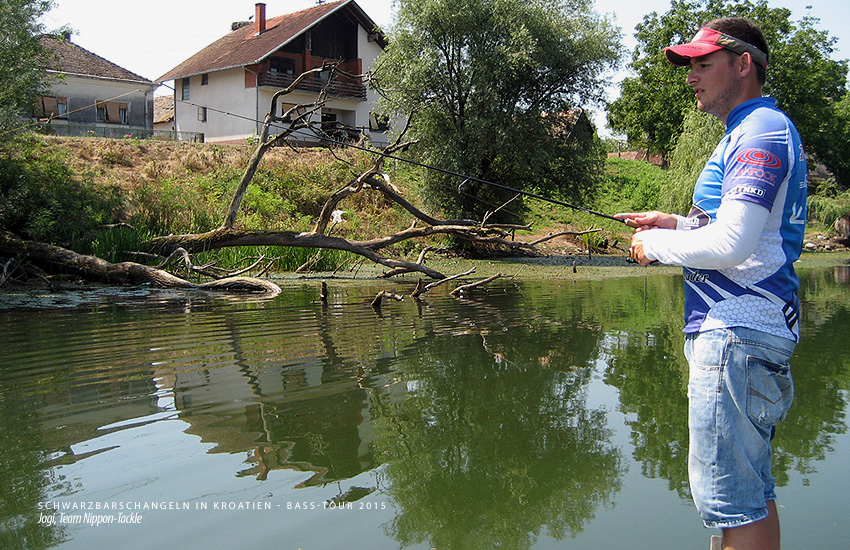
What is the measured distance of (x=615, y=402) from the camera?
19.0 ft

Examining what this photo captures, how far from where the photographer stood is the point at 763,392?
7.39 feet

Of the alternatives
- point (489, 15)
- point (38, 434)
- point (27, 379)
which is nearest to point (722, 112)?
point (38, 434)

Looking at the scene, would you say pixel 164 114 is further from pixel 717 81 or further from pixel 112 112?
pixel 717 81

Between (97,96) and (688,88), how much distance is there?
27662 mm

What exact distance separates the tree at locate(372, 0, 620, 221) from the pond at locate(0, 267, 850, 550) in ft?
45.3

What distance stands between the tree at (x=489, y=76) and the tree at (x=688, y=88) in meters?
10.1

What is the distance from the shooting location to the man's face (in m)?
2.51

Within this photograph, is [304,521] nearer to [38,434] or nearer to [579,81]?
[38,434]

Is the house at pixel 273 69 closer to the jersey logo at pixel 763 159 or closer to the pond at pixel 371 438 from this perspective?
the pond at pixel 371 438

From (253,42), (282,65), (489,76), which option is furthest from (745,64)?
(253,42)

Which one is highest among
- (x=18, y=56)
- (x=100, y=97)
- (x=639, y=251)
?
(x=100, y=97)

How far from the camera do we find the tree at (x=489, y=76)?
2169cm

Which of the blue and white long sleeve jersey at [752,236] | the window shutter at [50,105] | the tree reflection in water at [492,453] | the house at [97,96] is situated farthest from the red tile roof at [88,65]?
the blue and white long sleeve jersey at [752,236]

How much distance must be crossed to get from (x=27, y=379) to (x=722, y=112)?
596 centimetres
